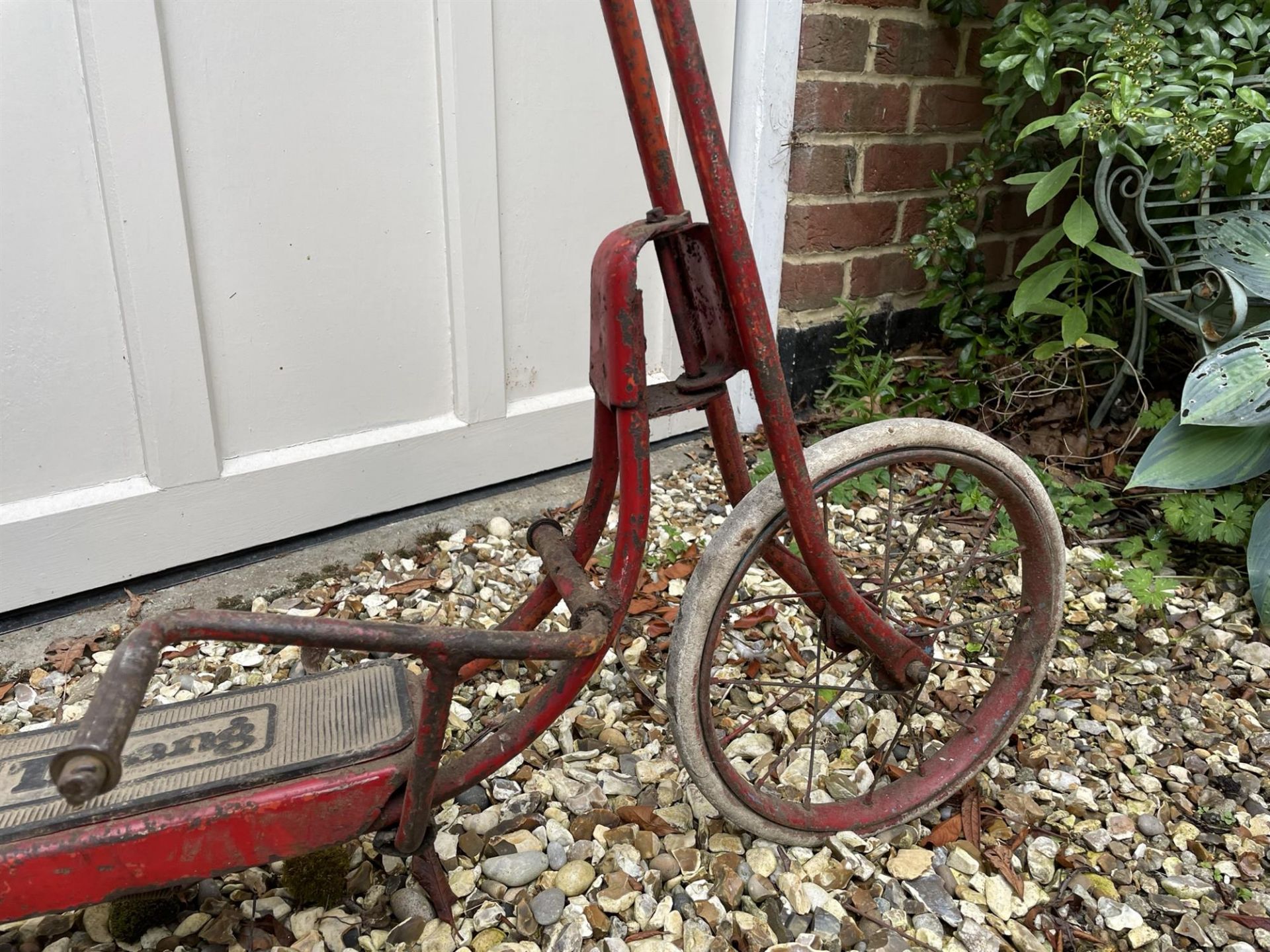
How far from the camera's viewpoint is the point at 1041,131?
250cm

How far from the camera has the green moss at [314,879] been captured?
4.15ft

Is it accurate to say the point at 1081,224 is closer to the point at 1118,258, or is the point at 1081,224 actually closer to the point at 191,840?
the point at 1118,258

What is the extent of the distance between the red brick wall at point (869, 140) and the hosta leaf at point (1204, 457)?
0.87 m

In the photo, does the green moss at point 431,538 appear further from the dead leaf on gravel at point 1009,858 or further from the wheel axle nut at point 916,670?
the dead leaf on gravel at point 1009,858

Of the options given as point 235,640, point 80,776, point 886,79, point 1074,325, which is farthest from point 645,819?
point 886,79

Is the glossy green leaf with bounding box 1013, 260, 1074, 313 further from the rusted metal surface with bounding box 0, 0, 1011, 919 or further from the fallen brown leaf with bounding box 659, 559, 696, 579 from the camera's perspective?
the rusted metal surface with bounding box 0, 0, 1011, 919

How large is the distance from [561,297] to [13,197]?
1095mm

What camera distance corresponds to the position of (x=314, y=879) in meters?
1.27

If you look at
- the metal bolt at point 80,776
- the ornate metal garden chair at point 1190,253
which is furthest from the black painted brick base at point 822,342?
the metal bolt at point 80,776

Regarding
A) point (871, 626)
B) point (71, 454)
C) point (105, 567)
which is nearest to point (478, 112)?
point (71, 454)

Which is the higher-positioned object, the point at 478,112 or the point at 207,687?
the point at 478,112

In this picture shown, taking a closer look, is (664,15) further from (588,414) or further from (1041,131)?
(1041,131)

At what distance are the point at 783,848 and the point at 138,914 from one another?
0.87 m

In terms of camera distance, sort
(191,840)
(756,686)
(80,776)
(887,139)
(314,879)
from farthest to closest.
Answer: (887,139)
(756,686)
(314,879)
(191,840)
(80,776)
